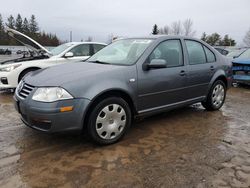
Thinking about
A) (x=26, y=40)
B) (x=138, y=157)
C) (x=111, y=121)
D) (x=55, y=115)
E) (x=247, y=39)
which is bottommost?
(x=138, y=157)

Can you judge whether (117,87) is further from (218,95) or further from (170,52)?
(218,95)

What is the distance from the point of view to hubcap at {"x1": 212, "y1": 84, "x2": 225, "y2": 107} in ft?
17.9

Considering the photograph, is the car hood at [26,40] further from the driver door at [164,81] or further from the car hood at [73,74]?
the driver door at [164,81]

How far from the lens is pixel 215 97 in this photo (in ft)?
18.1

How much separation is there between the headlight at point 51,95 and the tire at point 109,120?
1.47 ft

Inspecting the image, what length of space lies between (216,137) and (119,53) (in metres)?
2.16

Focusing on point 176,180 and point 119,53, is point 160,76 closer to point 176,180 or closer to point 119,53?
point 119,53

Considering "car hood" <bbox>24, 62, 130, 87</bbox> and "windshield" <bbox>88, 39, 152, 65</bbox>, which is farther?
"windshield" <bbox>88, 39, 152, 65</bbox>

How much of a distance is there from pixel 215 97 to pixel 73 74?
3.37 meters

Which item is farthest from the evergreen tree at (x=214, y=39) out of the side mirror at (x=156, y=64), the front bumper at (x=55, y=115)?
the front bumper at (x=55, y=115)

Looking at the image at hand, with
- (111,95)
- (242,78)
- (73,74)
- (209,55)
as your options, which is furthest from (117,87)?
(242,78)

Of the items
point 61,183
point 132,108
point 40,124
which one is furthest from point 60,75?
point 61,183

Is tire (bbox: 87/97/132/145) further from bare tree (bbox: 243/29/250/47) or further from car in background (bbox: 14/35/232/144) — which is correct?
bare tree (bbox: 243/29/250/47)

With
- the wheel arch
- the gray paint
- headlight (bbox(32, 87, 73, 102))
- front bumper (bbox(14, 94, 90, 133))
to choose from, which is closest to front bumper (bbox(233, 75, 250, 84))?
the gray paint
